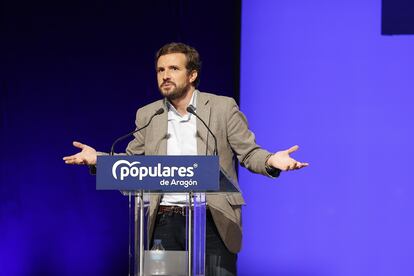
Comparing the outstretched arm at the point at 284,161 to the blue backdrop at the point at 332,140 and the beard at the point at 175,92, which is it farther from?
the blue backdrop at the point at 332,140

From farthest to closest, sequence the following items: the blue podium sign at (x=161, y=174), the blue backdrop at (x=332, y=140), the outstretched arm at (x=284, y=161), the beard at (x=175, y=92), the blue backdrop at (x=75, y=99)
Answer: the blue backdrop at (x=75, y=99) → the blue backdrop at (x=332, y=140) → the beard at (x=175, y=92) → the outstretched arm at (x=284, y=161) → the blue podium sign at (x=161, y=174)

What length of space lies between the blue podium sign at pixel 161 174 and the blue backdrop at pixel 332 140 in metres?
1.69

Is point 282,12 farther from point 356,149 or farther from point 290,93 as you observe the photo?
point 356,149

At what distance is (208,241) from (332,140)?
135 centimetres

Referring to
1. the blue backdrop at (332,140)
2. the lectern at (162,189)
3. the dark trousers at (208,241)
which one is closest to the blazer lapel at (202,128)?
the dark trousers at (208,241)

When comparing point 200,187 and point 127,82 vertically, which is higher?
point 127,82

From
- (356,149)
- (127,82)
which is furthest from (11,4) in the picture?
(356,149)

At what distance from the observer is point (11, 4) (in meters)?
4.01

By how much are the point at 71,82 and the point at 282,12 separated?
1299 millimetres

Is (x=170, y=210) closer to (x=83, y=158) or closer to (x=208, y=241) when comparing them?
(x=208, y=241)

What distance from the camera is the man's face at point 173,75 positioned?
2617 mm

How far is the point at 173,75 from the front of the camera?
263 cm

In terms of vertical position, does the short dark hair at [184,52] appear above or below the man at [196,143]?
above

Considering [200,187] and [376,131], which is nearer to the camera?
[200,187]
